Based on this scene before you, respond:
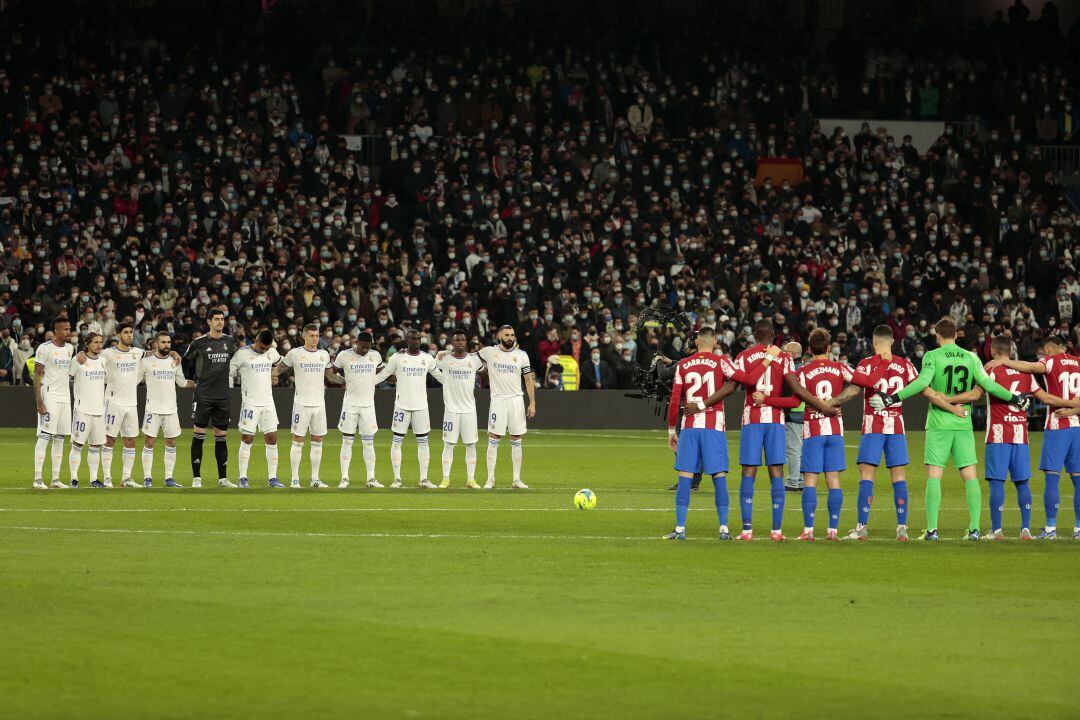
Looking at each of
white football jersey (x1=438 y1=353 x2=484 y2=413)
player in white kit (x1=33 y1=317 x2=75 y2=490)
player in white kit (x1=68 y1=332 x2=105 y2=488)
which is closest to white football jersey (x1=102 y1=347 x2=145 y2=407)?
player in white kit (x1=68 y1=332 x2=105 y2=488)

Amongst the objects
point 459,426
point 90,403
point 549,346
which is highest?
point 549,346

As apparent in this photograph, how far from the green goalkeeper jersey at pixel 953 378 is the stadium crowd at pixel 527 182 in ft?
66.5

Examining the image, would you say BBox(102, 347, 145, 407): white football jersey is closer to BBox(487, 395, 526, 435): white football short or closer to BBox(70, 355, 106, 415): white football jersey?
BBox(70, 355, 106, 415): white football jersey

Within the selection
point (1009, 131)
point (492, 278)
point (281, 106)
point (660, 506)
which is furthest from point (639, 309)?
point (660, 506)

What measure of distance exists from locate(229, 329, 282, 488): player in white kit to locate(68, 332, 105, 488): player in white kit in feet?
6.28

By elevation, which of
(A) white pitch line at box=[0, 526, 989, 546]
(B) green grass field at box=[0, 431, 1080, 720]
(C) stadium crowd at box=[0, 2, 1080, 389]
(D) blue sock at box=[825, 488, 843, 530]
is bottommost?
(B) green grass field at box=[0, 431, 1080, 720]

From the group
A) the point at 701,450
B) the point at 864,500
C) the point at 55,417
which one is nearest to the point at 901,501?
the point at 864,500

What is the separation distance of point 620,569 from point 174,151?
29.4 metres

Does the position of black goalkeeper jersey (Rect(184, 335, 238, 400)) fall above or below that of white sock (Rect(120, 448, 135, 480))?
above

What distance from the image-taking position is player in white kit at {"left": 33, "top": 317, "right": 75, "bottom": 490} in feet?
80.0

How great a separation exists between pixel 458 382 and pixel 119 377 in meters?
4.98

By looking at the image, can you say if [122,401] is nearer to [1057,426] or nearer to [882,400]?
[882,400]

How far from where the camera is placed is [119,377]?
24.7 metres

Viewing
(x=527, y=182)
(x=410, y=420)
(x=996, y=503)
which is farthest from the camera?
(x=527, y=182)
